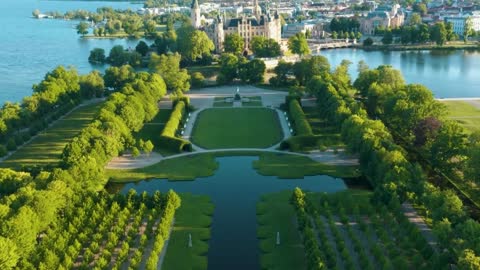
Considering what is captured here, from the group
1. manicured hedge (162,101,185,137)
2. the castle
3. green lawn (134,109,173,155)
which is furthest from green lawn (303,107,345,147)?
the castle

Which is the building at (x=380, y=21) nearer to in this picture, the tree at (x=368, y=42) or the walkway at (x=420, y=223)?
the tree at (x=368, y=42)

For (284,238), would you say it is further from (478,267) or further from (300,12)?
(300,12)

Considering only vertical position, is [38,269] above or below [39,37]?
below

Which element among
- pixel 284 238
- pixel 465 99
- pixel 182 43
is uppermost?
pixel 182 43

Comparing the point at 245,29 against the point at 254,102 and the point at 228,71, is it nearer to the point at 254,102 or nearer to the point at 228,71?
the point at 228,71

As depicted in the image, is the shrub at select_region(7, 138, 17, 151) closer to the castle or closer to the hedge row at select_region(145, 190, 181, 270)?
the hedge row at select_region(145, 190, 181, 270)

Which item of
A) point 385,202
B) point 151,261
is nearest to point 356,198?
point 385,202
